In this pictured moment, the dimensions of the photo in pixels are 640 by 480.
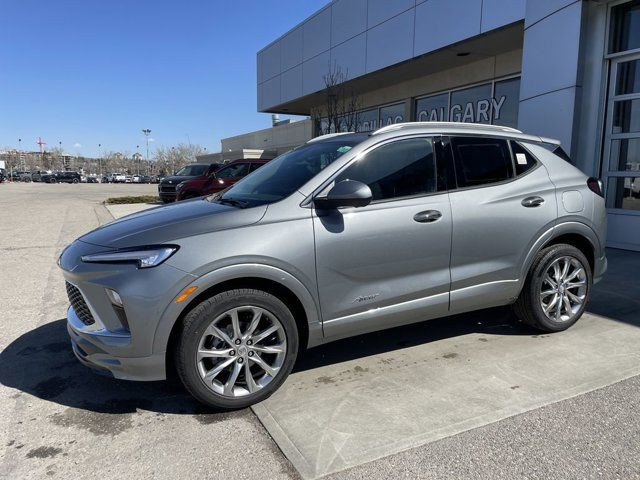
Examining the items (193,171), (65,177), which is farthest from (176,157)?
(193,171)

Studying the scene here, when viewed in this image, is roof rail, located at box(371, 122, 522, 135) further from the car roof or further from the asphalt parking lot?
the asphalt parking lot

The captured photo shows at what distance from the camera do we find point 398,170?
12.1 ft

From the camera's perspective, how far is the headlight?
2896 millimetres

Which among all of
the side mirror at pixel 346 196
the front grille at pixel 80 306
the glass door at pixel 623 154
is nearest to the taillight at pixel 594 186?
the side mirror at pixel 346 196

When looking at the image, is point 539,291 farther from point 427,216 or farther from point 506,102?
point 506,102

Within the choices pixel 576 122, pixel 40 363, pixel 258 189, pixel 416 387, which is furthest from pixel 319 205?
pixel 576 122

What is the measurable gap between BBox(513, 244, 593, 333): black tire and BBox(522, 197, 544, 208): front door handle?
1.38 feet

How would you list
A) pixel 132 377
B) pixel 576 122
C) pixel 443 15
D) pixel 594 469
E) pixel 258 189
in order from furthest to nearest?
pixel 443 15 < pixel 576 122 < pixel 258 189 < pixel 132 377 < pixel 594 469

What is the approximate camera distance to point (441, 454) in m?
2.63

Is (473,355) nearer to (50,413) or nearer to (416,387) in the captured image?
(416,387)

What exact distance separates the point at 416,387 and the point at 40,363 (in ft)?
9.89

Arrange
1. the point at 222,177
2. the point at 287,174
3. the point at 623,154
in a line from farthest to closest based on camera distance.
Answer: the point at 222,177
the point at 623,154
the point at 287,174

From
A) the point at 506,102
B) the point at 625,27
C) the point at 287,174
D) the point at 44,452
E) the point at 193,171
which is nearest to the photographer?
the point at 44,452

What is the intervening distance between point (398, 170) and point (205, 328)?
1826mm
